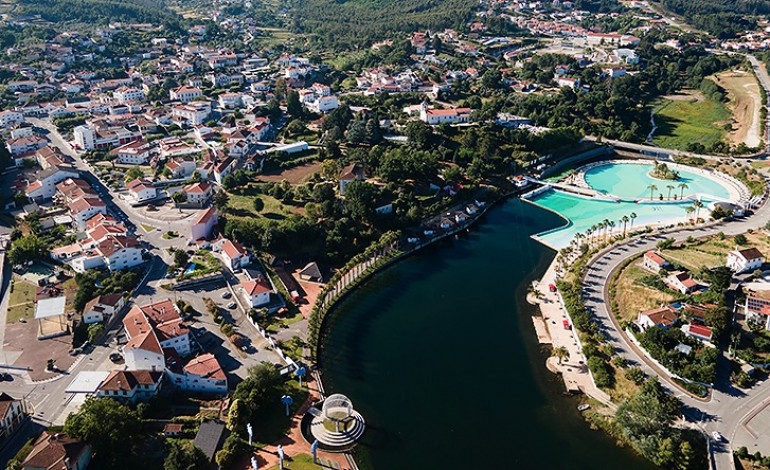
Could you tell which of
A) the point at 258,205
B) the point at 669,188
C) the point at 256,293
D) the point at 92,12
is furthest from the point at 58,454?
the point at 92,12

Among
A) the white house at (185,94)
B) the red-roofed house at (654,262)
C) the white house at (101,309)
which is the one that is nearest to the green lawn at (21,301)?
the white house at (101,309)

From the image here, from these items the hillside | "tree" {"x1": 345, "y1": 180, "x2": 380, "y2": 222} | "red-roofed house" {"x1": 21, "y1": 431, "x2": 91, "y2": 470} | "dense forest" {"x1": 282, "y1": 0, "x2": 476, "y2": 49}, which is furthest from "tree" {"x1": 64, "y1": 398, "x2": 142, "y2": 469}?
the hillside

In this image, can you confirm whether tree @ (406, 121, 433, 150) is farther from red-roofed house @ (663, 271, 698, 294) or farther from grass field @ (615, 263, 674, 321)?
red-roofed house @ (663, 271, 698, 294)

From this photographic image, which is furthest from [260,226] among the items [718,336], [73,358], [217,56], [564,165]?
[217,56]

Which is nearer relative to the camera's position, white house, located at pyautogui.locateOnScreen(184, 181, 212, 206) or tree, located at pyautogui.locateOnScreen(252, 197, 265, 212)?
tree, located at pyautogui.locateOnScreen(252, 197, 265, 212)

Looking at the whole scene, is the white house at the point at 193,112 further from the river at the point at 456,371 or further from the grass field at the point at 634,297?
the grass field at the point at 634,297
